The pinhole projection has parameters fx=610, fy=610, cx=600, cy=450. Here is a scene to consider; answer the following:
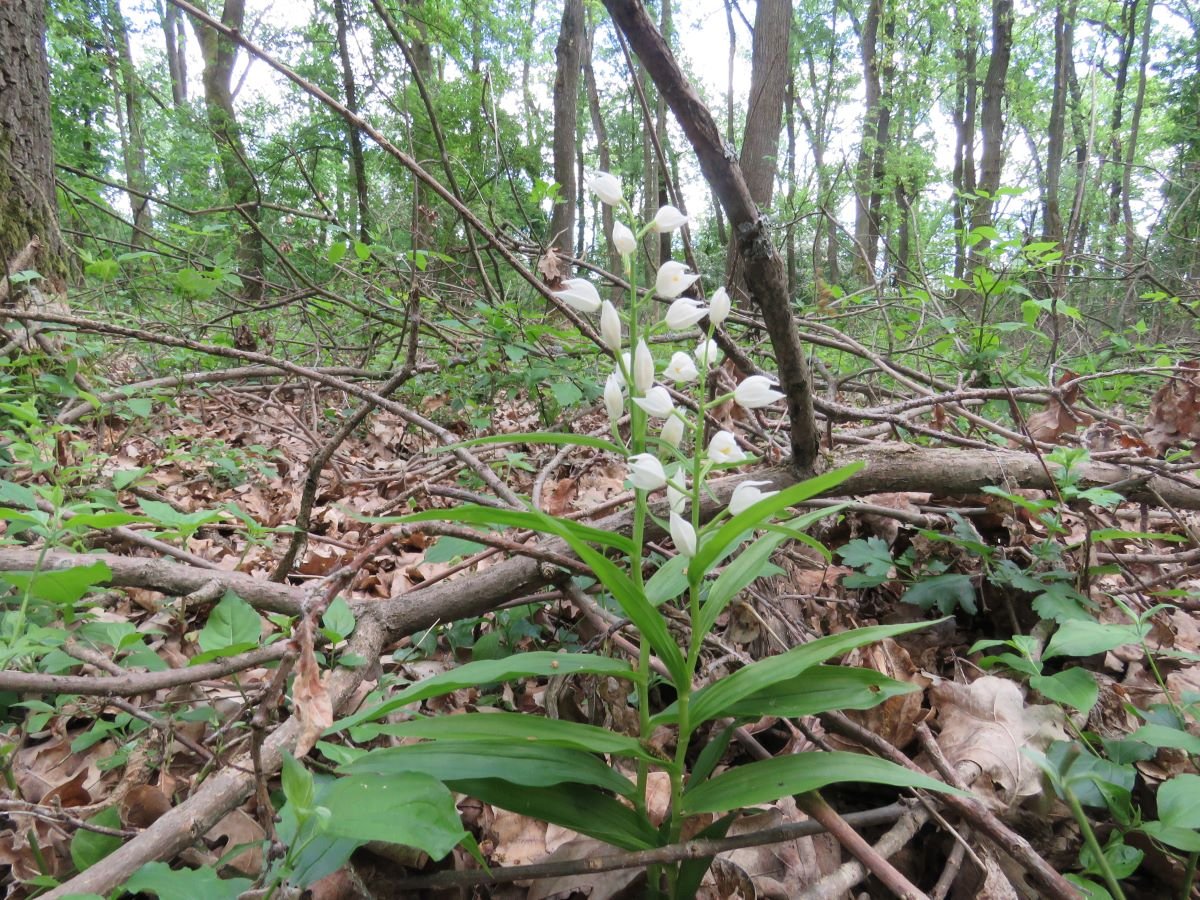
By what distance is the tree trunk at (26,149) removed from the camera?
3.29 metres

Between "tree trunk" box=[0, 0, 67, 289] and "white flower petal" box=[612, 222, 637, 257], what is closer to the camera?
"white flower petal" box=[612, 222, 637, 257]

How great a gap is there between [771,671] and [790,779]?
14cm

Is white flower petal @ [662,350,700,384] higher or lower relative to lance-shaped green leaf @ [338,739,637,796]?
higher

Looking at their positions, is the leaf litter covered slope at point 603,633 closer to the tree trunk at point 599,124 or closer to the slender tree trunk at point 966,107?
the tree trunk at point 599,124

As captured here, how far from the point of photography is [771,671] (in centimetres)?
89

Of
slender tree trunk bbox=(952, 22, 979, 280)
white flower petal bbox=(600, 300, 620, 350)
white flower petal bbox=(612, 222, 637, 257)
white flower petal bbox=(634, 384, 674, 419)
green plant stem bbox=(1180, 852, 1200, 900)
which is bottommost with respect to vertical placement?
green plant stem bbox=(1180, 852, 1200, 900)

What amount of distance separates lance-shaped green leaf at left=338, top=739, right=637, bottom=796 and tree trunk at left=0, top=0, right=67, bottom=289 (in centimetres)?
378

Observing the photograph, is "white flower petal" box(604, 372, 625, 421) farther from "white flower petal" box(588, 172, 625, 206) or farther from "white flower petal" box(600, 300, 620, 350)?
"white flower petal" box(588, 172, 625, 206)

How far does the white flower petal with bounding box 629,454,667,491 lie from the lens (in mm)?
915

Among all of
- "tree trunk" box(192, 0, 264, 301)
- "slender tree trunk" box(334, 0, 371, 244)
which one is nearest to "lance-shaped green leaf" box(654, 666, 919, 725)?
"slender tree trunk" box(334, 0, 371, 244)

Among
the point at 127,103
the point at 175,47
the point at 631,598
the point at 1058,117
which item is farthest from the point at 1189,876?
the point at 175,47

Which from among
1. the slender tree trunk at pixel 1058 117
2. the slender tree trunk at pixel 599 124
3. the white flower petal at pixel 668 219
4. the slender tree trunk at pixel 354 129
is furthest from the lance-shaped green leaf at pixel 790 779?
the slender tree trunk at pixel 1058 117

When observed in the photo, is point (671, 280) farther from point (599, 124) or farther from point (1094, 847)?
point (599, 124)

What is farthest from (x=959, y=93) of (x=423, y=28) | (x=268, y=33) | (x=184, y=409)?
(x=184, y=409)
